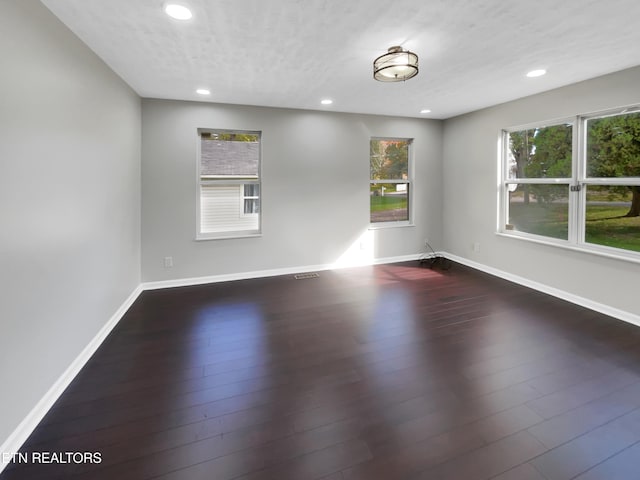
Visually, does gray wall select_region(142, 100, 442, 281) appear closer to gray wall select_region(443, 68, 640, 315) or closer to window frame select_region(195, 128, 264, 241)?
window frame select_region(195, 128, 264, 241)

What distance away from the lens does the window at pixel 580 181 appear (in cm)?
325

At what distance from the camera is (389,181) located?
5.46 m

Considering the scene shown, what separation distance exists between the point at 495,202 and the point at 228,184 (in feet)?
12.8

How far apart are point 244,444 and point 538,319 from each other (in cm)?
302

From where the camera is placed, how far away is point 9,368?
5.31ft

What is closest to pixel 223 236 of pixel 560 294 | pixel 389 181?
pixel 389 181

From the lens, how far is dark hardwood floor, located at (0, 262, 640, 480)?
156 centimetres

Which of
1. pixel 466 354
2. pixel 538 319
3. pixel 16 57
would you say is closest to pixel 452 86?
pixel 538 319

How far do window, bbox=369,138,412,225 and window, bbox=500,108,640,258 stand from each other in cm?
155

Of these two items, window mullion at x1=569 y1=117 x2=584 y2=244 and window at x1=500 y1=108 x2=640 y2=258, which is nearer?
window at x1=500 y1=108 x2=640 y2=258

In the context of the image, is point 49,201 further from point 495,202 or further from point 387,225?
point 495,202

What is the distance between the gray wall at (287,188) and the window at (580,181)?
1.47 metres

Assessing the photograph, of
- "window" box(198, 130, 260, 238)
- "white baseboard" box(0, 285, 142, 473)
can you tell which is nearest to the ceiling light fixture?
"window" box(198, 130, 260, 238)

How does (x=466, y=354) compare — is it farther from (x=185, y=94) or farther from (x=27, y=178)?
(x=185, y=94)
